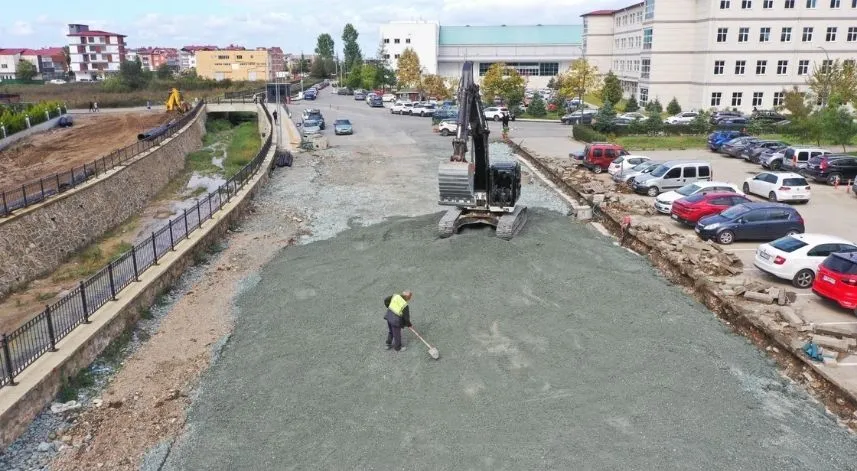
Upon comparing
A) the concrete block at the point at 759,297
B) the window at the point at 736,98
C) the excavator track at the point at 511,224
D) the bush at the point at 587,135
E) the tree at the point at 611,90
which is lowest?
the concrete block at the point at 759,297

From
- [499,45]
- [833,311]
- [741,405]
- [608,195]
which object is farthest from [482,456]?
[499,45]

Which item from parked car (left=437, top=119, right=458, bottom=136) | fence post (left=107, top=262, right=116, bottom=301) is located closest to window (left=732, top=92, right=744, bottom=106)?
parked car (left=437, top=119, right=458, bottom=136)

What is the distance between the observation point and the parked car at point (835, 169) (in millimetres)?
32844

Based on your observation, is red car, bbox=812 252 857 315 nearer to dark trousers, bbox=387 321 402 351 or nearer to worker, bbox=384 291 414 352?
worker, bbox=384 291 414 352

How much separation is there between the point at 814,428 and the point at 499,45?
114m

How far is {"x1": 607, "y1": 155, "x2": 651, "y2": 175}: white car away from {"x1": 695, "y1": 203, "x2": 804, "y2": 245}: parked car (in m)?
11.5

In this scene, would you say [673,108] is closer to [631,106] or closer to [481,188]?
[631,106]

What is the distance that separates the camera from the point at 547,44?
11938 cm

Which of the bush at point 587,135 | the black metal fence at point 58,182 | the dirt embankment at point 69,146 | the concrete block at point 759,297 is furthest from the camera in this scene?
the bush at point 587,135

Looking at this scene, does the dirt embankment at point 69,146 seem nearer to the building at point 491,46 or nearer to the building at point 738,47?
the building at point 738,47

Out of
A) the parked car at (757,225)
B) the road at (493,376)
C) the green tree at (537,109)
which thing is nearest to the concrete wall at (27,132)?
the road at (493,376)

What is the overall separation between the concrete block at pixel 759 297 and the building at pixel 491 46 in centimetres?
10290

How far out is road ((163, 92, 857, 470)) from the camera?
10859 millimetres

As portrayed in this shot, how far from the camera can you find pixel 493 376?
13.2m
